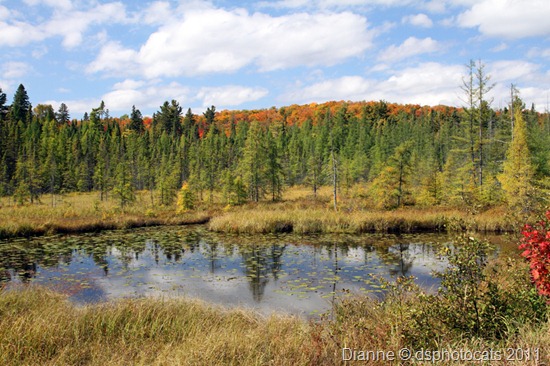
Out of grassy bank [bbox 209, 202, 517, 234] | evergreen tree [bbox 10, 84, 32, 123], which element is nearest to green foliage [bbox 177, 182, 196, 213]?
grassy bank [bbox 209, 202, 517, 234]

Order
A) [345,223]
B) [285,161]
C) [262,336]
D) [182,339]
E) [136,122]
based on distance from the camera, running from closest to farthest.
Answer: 1. [262,336]
2. [182,339]
3. [345,223]
4. [285,161]
5. [136,122]

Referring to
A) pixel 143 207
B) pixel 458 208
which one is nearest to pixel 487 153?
pixel 458 208

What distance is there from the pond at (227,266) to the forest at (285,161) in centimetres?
633

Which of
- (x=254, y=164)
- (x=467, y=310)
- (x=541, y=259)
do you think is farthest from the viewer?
(x=254, y=164)

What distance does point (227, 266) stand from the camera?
17.5 metres

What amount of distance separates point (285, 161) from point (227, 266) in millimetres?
60468

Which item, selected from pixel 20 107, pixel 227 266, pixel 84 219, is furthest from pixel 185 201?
pixel 20 107

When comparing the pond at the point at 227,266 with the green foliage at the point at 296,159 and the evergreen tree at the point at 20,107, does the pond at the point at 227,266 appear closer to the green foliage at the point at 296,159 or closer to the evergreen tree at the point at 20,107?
the green foliage at the point at 296,159

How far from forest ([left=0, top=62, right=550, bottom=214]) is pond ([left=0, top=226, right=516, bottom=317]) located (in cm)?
633

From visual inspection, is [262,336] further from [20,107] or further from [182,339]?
[20,107]

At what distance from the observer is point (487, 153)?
5078 centimetres

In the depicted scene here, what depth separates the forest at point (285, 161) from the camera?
121 ft

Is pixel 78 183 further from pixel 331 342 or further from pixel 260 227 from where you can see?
pixel 331 342

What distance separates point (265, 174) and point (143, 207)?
49.5 feet
